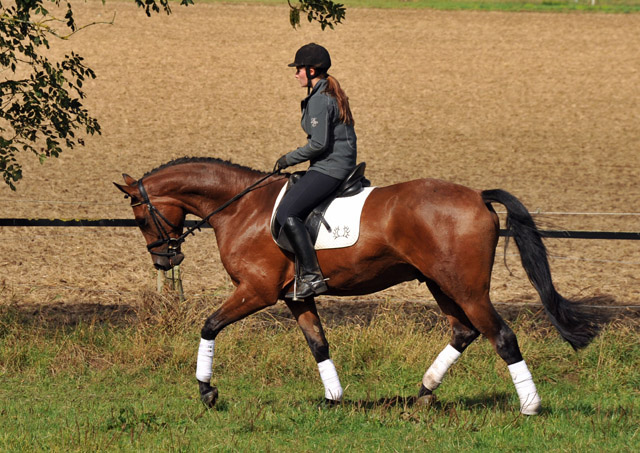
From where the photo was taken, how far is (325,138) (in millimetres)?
6500

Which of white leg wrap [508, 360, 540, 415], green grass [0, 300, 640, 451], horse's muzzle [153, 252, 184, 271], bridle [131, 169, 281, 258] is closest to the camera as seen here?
green grass [0, 300, 640, 451]

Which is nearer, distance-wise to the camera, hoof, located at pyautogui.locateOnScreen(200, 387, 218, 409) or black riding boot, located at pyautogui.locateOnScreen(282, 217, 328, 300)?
black riding boot, located at pyautogui.locateOnScreen(282, 217, 328, 300)

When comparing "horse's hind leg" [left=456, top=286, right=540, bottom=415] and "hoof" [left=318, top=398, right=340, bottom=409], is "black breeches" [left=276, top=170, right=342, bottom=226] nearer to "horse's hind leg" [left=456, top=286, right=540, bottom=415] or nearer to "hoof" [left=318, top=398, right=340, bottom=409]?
"horse's hind leg" [left=456, top=286, right=540, bottom=415]

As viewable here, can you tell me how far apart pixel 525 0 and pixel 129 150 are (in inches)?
878

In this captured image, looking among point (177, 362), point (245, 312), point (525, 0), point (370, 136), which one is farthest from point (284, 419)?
point (525, 0)

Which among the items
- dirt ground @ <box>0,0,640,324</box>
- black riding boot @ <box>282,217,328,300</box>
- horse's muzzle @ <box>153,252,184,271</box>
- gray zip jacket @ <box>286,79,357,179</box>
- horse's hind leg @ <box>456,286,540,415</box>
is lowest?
dirt ground @ <box>0,0,640,324</box>

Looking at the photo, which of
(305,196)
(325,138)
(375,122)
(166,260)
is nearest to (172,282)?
(166,260)

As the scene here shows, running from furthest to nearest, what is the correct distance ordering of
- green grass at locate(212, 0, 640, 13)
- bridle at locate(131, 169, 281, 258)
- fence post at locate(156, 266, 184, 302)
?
green grass at locate(212, 0, 640, 13)
fence post at locate(156, 266, 184, 302)
bridle at locate(131, 169, 281, 258)

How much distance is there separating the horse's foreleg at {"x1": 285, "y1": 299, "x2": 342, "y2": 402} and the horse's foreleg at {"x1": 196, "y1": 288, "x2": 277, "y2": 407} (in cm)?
30

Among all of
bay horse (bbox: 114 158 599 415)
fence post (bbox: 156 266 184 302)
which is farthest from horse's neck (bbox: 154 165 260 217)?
fence post (bbox: 156 266 184 302)

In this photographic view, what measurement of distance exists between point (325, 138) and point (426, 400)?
88.1 inches

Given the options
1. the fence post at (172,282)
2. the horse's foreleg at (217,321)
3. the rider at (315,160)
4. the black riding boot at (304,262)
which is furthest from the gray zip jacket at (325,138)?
the fence post at (172,282)

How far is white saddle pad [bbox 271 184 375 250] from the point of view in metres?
6.48

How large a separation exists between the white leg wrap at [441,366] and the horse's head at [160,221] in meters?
2.38
